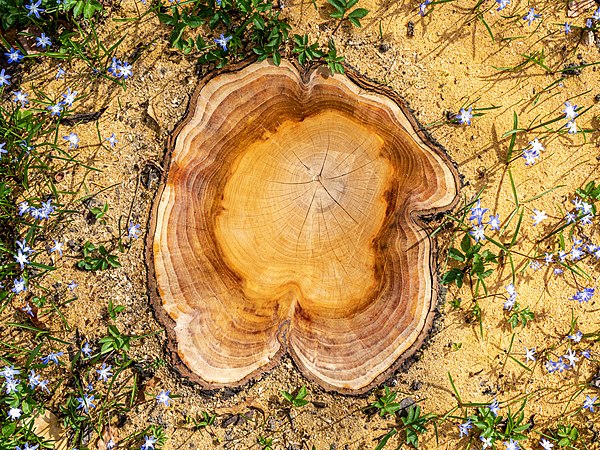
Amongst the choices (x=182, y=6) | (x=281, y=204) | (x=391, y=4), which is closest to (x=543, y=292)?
(x=281, y=204)

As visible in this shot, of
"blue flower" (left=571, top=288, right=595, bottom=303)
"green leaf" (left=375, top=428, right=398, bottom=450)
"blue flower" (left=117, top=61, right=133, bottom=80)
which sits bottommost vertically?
"green leaf" (left=375, top=428, right=398, bottom=450)

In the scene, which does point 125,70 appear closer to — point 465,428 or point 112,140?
point 112,140

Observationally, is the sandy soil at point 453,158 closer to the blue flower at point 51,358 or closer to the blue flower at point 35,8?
the blue flower at point 51,358

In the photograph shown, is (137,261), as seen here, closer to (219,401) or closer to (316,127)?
(219,401)

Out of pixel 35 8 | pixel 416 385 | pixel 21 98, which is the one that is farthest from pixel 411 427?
pixel 35 8

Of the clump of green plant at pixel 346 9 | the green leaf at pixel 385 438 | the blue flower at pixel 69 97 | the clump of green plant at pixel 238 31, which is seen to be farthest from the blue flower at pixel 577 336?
the blue flower at pixel 69 97

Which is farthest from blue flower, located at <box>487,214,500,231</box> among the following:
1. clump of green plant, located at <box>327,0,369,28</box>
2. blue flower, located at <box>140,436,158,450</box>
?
blue flower, located at <box>140,436,158,450</box>

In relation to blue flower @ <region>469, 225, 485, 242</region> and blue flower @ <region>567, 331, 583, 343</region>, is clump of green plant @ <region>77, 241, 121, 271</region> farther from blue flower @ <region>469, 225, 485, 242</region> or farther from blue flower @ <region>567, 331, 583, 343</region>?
blue flower @ <region>567, 331, 583, 343</region>
